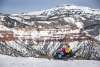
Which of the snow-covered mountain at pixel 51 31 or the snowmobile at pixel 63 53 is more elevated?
the snow-covered mountain at pixel 51 31

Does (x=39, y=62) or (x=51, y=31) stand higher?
(x=51, y=31)

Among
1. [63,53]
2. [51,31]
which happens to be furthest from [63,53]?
[51,31]

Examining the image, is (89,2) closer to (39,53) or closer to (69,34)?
(69,34)

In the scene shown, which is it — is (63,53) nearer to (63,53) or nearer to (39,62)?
(63,53)

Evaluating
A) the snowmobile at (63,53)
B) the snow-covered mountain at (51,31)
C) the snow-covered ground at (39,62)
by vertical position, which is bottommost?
the snow-covered ground at (39,62)

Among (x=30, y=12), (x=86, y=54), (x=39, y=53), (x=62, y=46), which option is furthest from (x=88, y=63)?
(x=30, y=12)
